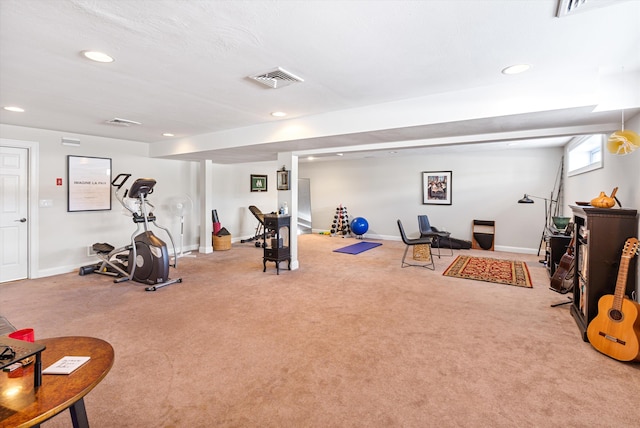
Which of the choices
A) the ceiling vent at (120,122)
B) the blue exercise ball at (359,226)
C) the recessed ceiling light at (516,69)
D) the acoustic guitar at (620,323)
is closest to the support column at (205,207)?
the ceiling vent at (120,122)

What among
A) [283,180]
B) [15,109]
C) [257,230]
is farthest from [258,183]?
[15,109]

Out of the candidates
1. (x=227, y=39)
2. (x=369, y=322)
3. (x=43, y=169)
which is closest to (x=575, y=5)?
(x=227, y=39)

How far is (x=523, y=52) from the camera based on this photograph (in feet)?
7.54

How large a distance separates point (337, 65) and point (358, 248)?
5531 millimetres

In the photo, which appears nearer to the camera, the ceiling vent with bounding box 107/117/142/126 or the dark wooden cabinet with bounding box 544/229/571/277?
the ceiling vent with bounding box 107/117/142/126

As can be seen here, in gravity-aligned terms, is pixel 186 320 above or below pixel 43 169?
below

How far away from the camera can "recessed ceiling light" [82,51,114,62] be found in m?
2.31

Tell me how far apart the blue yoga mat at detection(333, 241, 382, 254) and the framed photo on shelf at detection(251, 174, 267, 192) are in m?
3.06

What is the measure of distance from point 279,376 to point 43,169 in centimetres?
524

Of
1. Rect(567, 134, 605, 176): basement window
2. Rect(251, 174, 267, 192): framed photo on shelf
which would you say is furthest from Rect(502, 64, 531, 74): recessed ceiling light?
Rect(251, 174, 267, 192): framed photo on shelf

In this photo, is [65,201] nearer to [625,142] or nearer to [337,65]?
[337,65]

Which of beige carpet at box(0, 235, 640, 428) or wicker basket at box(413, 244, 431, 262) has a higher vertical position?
wicker basket at box(413, 244, 431, 262)

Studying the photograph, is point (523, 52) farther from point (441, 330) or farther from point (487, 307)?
point (487, 307)

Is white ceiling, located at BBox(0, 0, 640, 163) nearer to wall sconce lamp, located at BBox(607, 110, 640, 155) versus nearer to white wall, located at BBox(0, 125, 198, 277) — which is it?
wall sconce lamp, located at BBox(607, 110, 640, 155)
